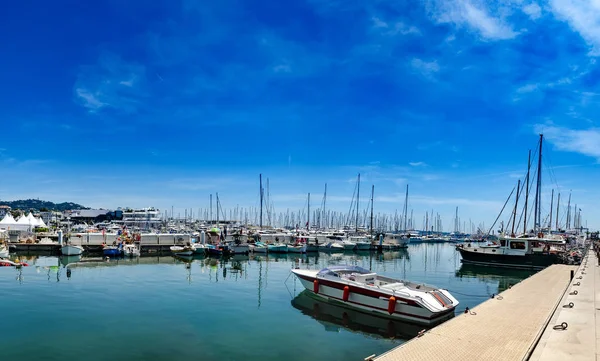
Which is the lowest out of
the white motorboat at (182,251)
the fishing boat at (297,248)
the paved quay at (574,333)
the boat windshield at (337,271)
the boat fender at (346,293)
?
the fishing boat at (297,248)

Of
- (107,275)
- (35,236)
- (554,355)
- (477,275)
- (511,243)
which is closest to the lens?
(554,355)

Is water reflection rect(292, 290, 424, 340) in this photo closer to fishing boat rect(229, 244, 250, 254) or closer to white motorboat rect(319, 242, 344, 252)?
fishing boat rect(229, 244, 250, 254)

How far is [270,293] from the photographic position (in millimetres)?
34000

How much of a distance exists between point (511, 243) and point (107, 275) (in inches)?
1978

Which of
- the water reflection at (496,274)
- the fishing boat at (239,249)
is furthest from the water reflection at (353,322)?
the fishing boat at (239,249)

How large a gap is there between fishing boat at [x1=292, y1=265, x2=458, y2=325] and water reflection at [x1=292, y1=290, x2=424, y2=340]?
0.51 m

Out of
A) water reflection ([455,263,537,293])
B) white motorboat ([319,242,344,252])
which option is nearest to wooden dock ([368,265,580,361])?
water reflection ([455,263,537,293])

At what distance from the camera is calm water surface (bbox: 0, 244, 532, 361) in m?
18.4

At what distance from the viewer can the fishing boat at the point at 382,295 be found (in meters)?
23.5

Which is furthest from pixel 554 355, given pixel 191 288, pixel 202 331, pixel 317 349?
pixel 191 288

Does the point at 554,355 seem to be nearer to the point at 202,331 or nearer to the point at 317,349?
the point at 317,349

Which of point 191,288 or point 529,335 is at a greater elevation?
point 529,335

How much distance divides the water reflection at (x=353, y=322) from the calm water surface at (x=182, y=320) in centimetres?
6

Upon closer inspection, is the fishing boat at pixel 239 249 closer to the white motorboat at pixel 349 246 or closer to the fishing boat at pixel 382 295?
the white motorboat at pixel 349 246
